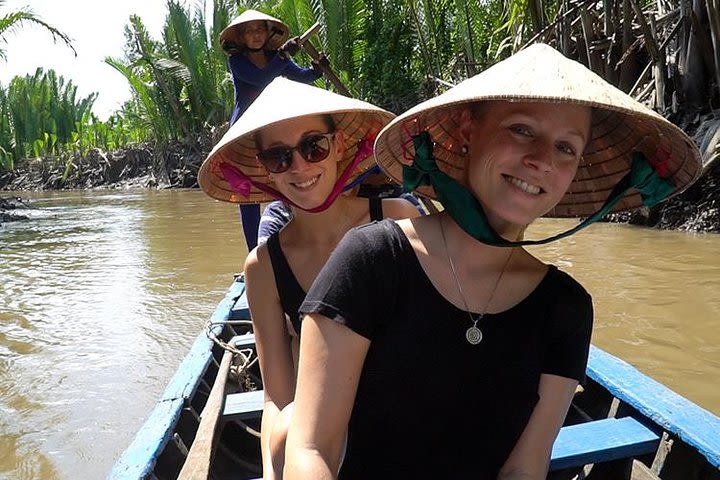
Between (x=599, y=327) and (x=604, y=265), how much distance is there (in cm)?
175

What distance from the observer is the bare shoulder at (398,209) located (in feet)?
6.02

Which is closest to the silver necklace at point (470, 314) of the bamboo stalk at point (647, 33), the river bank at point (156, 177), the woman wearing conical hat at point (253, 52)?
the woman wearing conical hat at point (253, 52)

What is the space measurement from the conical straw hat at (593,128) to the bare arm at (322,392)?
1.28 feet

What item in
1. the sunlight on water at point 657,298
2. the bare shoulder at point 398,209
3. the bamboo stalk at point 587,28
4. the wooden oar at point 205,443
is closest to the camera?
the wooden oar at point 205,443

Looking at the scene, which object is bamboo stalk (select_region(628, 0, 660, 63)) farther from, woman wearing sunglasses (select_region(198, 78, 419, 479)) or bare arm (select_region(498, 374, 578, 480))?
bare arm (select_region(498, 374, 578, 480))

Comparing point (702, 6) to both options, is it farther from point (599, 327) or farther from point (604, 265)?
point (599, 327)

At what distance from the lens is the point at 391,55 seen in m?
16.1

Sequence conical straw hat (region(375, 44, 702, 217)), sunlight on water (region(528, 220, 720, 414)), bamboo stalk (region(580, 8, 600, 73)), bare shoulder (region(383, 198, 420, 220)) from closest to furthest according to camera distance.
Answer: conical straw hat (region(375, 44, 702, 217)), bare shoulder (region(383, 198, 420, 220)), sunlight on water (region(528, 220, 720, 414)), bamboo stalk (region(580, 8, 600, 73))

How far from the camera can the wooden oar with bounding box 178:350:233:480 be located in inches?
64.2

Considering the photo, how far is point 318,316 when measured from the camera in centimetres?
100

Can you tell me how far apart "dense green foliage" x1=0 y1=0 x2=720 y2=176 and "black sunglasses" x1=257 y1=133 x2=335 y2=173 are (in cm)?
612

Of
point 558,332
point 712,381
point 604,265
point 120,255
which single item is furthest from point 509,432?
point 120,255

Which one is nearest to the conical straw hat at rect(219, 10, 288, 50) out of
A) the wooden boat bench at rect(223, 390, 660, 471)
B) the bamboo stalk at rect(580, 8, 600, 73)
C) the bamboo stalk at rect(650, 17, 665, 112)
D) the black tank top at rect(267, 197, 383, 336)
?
→ the black tank top at rect(267, 197, 383, 336)

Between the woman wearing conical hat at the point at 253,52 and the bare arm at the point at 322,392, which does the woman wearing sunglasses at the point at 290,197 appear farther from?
the woman wearing conical hat at the point at 253,52
